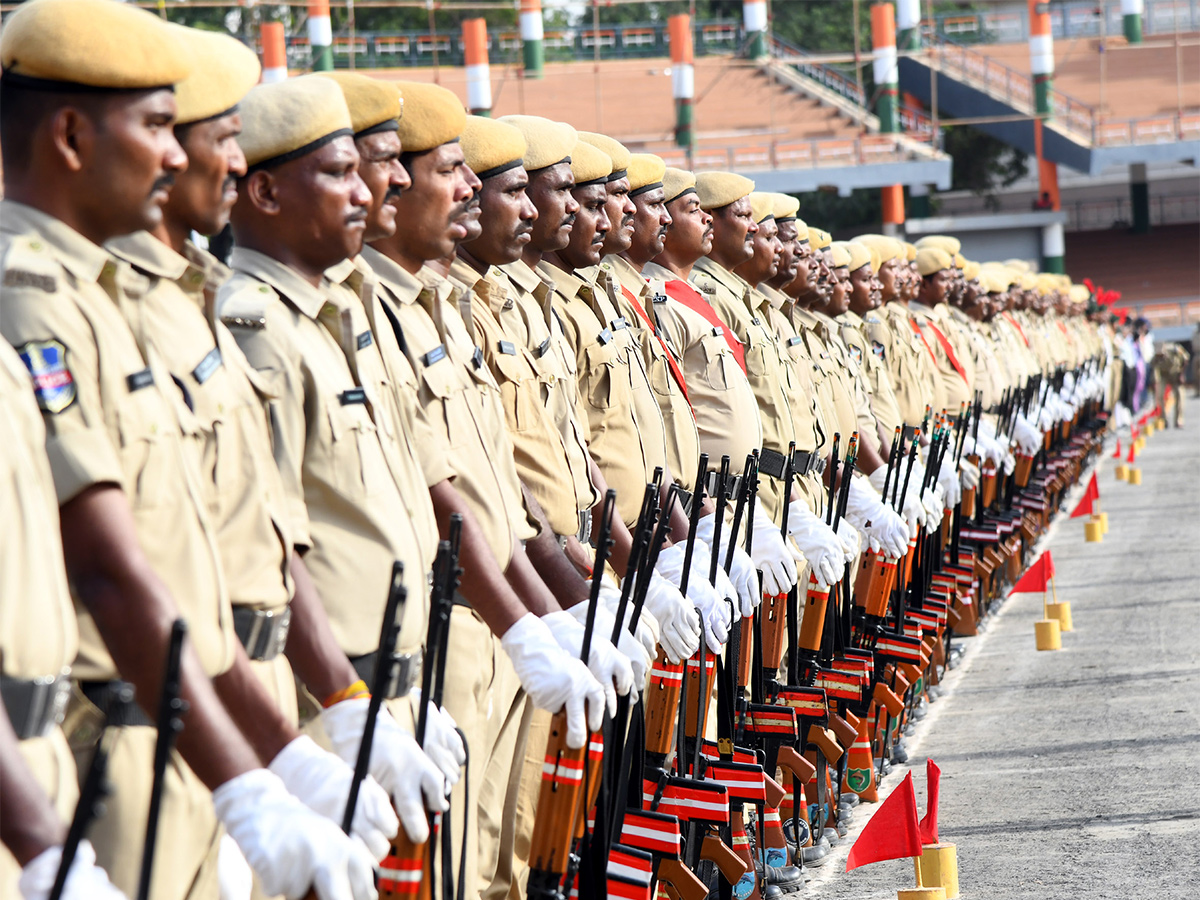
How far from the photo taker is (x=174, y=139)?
244 cm

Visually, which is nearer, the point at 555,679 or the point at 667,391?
the point at 555,679

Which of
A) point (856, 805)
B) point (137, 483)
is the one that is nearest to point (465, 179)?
point (137, 483)

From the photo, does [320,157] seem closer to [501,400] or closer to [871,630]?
[501,400]

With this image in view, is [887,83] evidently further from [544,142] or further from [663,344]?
[544,142]

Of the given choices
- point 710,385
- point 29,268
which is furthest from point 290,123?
point 710,385

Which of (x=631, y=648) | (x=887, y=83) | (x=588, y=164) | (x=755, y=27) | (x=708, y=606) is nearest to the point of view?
(x=631, y=648)

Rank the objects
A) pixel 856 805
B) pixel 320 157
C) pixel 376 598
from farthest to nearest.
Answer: pixel 856 805, pixel 320 157, pixel 376 598

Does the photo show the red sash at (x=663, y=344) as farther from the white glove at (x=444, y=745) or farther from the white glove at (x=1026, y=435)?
the white glove at (x=1026, y=435)

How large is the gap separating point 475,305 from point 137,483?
1901 mm

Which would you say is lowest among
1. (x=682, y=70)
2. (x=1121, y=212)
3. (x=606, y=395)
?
(x=1121, y=212)

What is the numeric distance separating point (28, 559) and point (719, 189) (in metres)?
5.12

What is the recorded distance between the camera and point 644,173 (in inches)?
226

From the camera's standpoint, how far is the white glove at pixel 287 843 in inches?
83.5

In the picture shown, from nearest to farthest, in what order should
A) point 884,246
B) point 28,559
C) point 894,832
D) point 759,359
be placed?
point 28,559 → point 894,832 → point 759,359 → point 884,246
